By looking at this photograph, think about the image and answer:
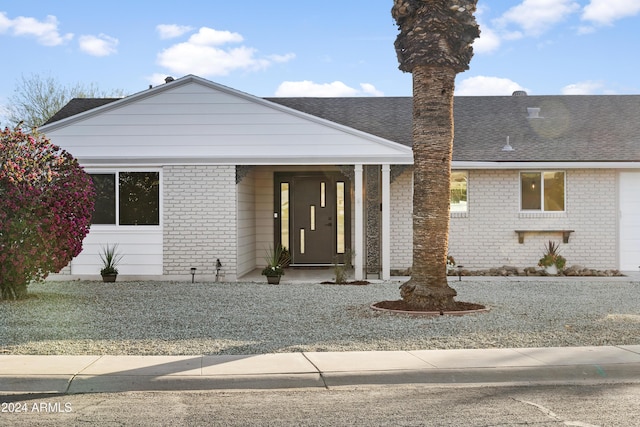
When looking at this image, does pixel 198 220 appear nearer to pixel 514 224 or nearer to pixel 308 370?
pixel 514 224

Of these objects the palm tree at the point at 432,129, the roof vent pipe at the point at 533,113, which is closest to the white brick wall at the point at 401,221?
the roof vent pipe at the point at 533,113

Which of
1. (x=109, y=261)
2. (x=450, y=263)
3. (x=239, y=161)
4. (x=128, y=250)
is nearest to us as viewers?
(x=109, y=261)

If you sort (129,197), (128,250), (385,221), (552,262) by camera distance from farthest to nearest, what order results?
(552,262) → (129,197) → (128,250) → (385,221)

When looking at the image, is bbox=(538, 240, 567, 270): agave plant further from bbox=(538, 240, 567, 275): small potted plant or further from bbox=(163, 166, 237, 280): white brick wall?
bbox=(163, 166, 237, 280): white brick wall

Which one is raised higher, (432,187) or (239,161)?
(239,161)

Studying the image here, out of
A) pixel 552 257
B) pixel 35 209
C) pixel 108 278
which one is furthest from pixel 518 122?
pixel 35 209

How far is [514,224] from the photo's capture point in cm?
1892

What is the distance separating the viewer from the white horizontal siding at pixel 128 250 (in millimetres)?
17172

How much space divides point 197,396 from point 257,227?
43.3ft

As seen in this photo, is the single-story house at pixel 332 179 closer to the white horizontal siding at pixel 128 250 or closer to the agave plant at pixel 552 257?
the white horizontal siding at pixel 128 250

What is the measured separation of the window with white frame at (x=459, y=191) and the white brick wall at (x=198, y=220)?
5.41m

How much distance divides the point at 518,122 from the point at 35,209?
519 inches

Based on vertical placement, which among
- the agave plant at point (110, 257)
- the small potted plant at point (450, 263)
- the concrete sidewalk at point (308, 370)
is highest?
the agave plant at point (110, 257)

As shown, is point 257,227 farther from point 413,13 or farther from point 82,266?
point 413,13
